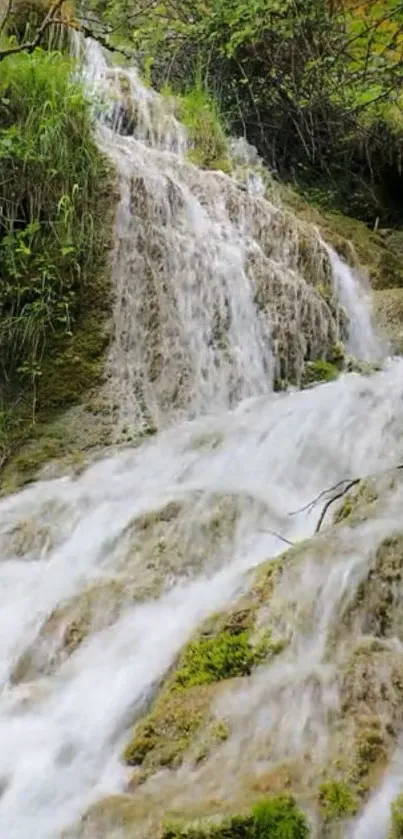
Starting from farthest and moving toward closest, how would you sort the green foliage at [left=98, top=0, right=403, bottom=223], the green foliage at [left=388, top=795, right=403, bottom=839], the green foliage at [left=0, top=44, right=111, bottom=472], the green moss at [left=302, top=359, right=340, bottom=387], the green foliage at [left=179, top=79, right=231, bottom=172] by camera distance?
the green foliage at [left=98, top=0, right=403, bottom=223] → the green foliage at [left=179, top=79, right=231, bottom=172] → the green moss at [left=302, top=359, right=340, bottom=387] → the green foliage at [left=0, top=44, right=111, bottom=472] → the green foliage at [left=388, top=795, right=403, bottom=839]

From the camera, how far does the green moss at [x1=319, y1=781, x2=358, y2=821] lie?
5.07 ft

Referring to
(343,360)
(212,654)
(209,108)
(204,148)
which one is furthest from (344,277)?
(212,654)

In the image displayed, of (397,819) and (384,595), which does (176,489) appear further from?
(397,819)

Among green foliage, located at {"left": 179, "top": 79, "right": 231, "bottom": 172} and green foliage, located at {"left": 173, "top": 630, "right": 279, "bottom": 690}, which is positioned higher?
green foliage, located at {"left": 179, "top": 79, "right": 231, "bottom": 172}

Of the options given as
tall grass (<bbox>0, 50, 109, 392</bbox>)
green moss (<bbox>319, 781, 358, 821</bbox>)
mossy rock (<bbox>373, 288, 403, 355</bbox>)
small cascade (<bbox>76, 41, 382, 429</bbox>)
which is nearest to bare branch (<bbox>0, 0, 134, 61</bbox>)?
tall grass (<bbox>0, 50, 109, 392</bbox>)

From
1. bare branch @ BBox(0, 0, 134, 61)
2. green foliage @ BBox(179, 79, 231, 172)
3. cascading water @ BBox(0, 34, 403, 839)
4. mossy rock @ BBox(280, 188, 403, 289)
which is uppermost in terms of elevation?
bare branch @ BBox(0, 0, 134, 61)

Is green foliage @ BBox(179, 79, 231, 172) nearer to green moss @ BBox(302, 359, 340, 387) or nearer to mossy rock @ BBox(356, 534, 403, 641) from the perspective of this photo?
green moss @ BBox(302, 359, 340, 387)

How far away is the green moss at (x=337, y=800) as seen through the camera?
1.55 metres

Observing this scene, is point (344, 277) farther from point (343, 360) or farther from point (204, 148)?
point (204, 148)

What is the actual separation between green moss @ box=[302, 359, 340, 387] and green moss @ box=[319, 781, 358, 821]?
371cm

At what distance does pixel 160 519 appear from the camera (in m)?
3.24

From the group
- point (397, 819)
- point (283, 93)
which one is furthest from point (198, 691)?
point (283, 93)

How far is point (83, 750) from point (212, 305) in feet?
11.7

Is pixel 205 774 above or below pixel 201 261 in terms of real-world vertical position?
below
